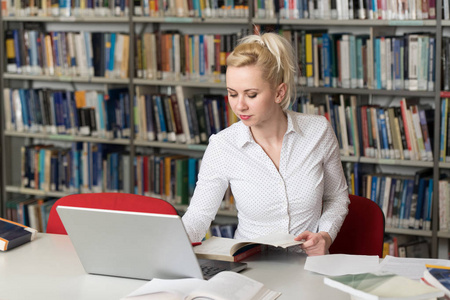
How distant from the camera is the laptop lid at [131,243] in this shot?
155 cm

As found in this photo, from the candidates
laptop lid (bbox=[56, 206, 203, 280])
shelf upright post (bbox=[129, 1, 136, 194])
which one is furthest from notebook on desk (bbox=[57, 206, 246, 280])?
shelf upright post (bbox=[129, 1, 136, 194])

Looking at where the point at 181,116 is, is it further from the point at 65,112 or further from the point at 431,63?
the point at 431,63

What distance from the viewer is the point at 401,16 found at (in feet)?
10.5

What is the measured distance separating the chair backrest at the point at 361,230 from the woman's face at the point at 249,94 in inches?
18.5

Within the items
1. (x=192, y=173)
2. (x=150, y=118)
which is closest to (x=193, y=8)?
(x=150, y=118)

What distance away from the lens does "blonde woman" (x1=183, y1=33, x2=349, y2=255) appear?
2.09 m

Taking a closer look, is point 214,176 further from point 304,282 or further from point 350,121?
point 350,121

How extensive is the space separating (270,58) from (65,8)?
2.23m

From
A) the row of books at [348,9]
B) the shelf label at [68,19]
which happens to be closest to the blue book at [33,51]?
the shelf label at [68,19]

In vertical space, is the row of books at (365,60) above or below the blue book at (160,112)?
above

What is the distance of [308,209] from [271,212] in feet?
0.40

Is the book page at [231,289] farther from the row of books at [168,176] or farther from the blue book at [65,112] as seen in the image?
the blue book at [65,112]

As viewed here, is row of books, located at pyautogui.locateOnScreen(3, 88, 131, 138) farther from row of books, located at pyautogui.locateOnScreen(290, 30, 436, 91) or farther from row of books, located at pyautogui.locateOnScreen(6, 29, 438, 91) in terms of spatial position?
row of books, located at pyautogui.locateOnScreen(290, 30, 436, 91)

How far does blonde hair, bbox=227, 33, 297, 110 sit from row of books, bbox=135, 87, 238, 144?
1.45 metres
